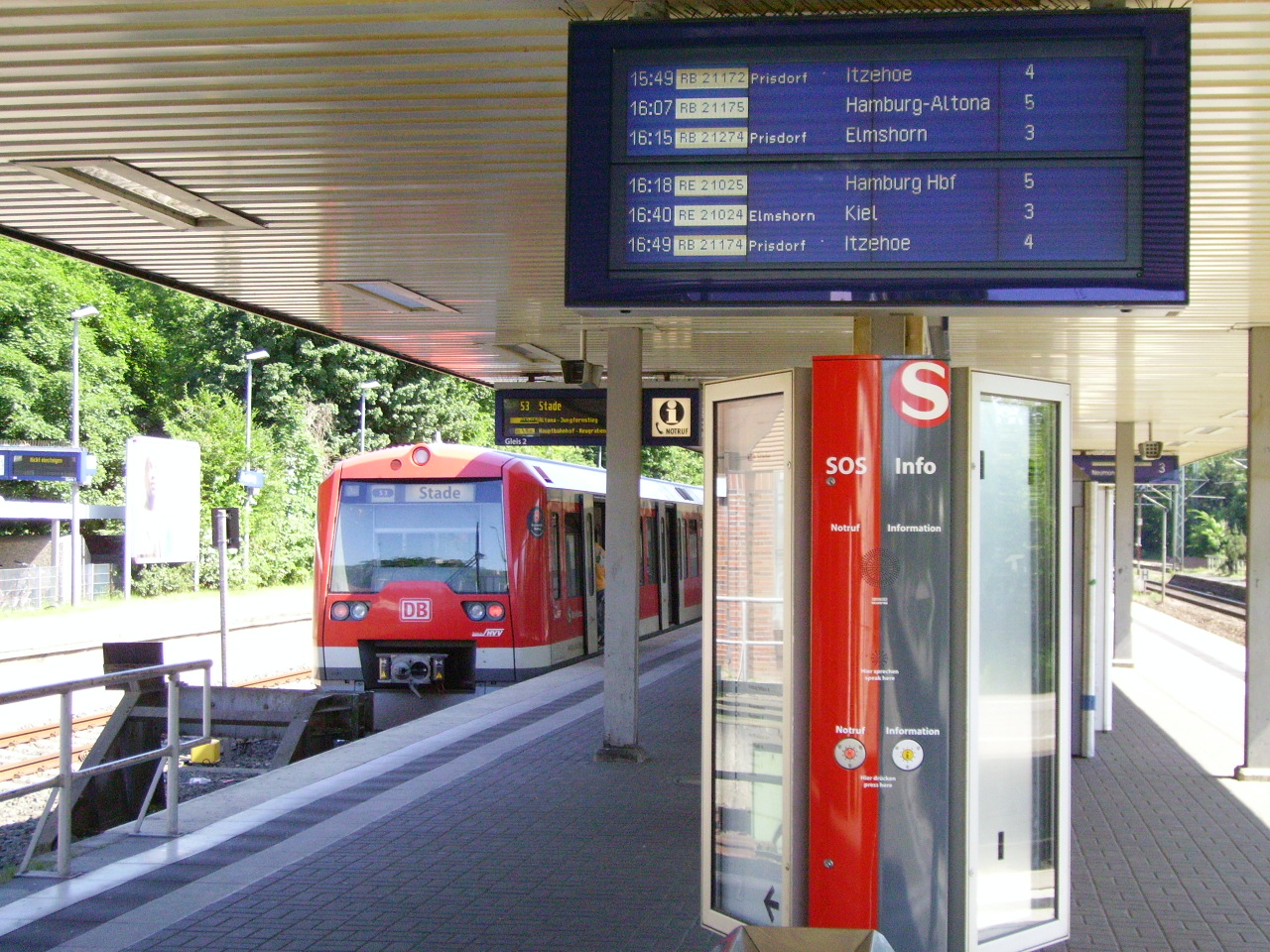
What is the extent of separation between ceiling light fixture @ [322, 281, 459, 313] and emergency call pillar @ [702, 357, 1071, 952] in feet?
19.5

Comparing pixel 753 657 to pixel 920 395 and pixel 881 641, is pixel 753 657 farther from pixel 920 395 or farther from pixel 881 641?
pixel 920 395

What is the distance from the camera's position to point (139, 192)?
7973mm

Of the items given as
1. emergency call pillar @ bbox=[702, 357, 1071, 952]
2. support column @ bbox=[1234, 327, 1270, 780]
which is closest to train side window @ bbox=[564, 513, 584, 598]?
support column @ bbox=[1234, 327, 1270, 780]

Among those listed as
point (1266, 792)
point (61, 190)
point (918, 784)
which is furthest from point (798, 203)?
point (1266, 792)

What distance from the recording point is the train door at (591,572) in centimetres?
1730

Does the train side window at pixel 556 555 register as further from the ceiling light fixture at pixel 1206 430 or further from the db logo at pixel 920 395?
the ceiling light fixture at pixel 1206 430

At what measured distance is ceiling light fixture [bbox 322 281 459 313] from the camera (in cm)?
1048

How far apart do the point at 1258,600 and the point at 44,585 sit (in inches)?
1399

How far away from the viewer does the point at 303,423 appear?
149 ft

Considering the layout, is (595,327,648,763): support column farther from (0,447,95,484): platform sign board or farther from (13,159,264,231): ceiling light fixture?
(0,447,95,484): platform sign board

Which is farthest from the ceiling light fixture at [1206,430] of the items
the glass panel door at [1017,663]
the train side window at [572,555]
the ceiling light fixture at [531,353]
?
the glass panel door at [1017,663]

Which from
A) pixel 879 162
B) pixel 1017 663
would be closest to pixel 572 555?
pixel 1017 663

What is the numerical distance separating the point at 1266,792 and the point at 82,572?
37.1 meters

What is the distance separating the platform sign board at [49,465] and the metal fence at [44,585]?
4696 mm
